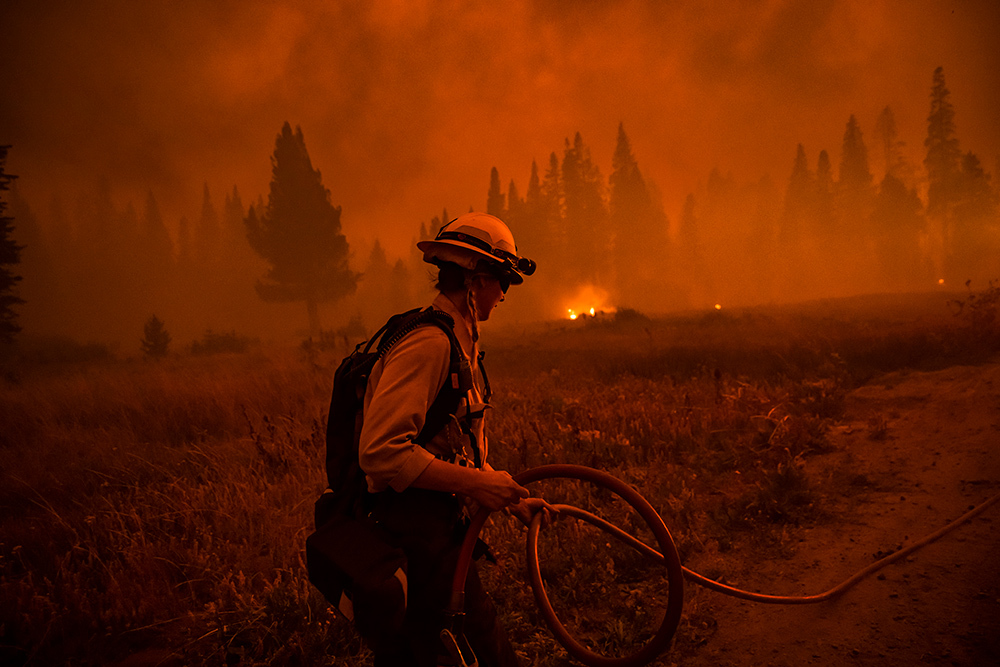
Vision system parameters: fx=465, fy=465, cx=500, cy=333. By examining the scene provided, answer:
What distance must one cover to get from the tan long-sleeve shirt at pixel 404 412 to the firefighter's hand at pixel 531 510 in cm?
32

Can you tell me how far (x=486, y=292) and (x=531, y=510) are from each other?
3.47 ft

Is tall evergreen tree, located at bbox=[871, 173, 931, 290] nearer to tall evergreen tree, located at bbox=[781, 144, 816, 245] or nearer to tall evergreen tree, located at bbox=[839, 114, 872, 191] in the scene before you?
tall evergreen tree, located at bbox=[839, 114, 872, 191]

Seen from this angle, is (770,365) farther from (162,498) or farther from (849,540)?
(162,498)

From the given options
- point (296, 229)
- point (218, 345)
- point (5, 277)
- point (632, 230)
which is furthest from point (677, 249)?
point (5, 277)

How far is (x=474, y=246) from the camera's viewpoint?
7.13ft

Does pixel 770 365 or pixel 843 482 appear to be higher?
pixel 770 365

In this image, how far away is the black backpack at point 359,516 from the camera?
1.69m

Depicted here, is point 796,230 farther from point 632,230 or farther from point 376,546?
point 376,546

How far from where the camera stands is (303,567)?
3.98 metres

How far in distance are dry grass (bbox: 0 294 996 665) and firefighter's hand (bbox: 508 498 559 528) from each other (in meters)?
1.55

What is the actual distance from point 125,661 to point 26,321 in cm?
9137

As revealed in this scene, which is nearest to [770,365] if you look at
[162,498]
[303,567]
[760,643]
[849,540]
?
[849,540]

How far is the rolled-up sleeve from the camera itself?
5.69 ft

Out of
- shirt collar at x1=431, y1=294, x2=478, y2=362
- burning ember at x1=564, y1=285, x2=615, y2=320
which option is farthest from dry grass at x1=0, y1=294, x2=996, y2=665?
burning ember at x1=564, y1=285, x2=615, y2=320
